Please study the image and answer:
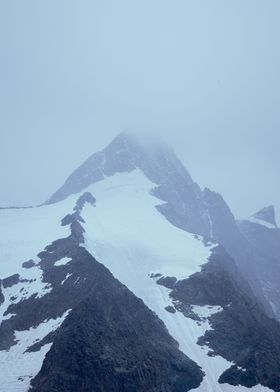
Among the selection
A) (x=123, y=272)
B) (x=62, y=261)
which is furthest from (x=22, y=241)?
(x=123, y=272)

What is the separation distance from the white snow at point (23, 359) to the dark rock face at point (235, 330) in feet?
125

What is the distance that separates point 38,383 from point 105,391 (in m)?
12.8

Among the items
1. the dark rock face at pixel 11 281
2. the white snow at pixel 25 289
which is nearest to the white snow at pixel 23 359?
the white snow at pixel 25 289

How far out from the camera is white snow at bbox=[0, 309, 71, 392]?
96500 millimetres

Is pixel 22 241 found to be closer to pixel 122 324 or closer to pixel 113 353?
pixel 122 324

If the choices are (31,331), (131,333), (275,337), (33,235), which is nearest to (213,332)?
(275,337)

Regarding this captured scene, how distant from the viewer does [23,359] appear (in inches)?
4166

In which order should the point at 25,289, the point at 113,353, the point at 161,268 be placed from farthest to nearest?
the point at 161,268 → the point at 25,289 → the point at 113,353

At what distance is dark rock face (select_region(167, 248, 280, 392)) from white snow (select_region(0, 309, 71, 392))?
125 feet

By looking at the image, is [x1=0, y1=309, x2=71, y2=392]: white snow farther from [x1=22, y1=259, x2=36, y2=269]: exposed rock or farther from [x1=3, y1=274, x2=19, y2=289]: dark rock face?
[x1=22, y1=259, x2=36, y2=269]: exposed rock

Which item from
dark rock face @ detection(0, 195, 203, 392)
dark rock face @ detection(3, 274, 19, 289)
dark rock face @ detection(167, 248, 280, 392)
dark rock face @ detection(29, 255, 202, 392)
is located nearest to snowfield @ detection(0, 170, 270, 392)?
dark rock face @ detection(3, 274, 19, 289)

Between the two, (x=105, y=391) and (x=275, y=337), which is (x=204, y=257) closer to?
(x=275, y=337)

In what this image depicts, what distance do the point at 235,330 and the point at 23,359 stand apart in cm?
5349

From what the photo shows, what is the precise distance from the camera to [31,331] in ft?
Answer: 388
